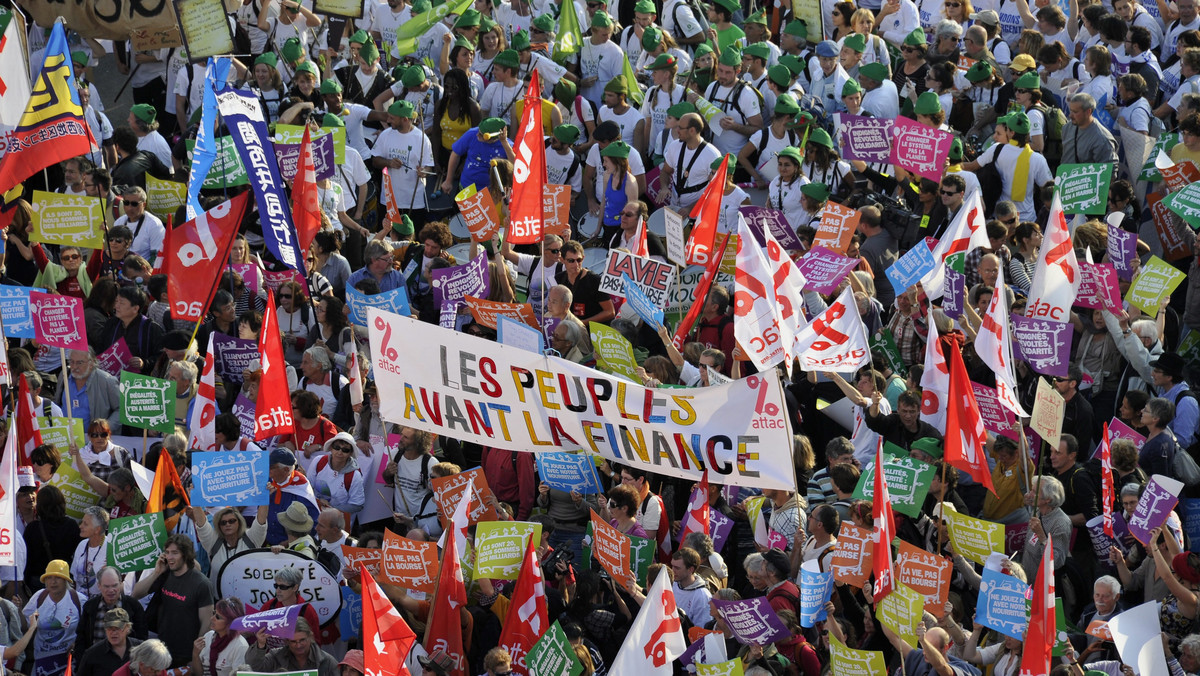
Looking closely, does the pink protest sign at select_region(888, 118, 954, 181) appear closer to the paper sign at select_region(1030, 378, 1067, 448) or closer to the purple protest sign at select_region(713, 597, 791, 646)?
the paper sign at select_region(1030, 378, 1067, 448)

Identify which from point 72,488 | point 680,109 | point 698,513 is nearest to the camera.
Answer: point 698,513

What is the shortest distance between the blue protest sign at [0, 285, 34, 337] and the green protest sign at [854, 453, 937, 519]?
5961 millimetres

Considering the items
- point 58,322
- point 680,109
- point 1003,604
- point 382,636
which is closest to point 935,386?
point 1003,604

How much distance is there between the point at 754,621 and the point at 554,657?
1072 mm

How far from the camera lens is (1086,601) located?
1115cm

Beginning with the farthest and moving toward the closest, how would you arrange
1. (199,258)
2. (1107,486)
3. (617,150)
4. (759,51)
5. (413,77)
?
(413,77) < (759,51) < (617,150) < (199,258) < (1107,486)

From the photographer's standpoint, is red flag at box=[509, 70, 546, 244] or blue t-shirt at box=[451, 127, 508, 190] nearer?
red flag at box=[509, 70, 546, 244]

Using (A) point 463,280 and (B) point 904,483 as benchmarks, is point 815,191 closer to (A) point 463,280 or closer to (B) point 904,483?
(A) point 463,280

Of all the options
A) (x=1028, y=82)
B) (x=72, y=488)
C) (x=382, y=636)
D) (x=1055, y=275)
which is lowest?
(x=72, y=488)

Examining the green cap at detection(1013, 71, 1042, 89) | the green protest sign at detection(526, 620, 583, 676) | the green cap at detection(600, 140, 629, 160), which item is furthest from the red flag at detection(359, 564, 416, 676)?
the green cap at detection(1013, 71, 1042, 89)

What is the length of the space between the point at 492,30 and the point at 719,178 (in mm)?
4722

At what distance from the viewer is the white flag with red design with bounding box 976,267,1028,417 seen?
11.4 m

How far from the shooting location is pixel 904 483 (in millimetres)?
11250

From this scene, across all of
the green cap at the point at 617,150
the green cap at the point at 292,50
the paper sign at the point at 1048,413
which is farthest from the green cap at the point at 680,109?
the paper sign at the point at 1048,413
